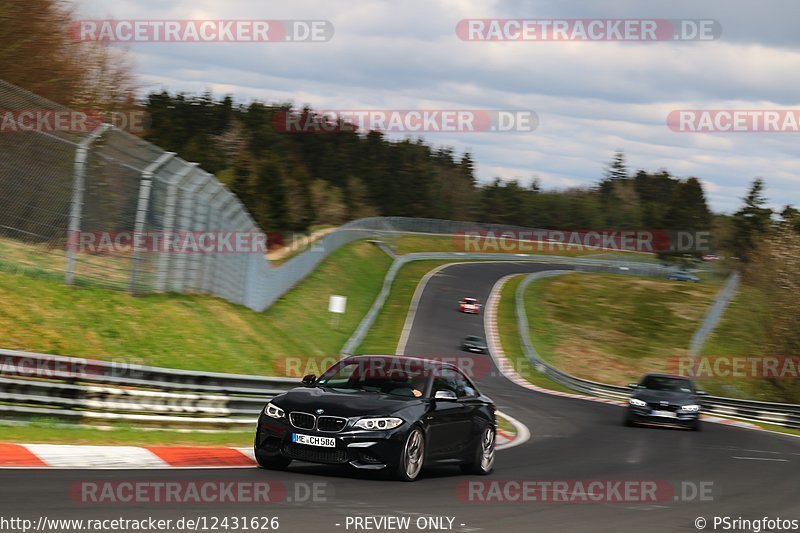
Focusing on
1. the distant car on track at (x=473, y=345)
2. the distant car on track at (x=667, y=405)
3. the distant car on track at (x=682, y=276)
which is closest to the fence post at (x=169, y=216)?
the distant car on track at (x=667, y=405)

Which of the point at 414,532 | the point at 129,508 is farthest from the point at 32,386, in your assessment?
the point at 414,532

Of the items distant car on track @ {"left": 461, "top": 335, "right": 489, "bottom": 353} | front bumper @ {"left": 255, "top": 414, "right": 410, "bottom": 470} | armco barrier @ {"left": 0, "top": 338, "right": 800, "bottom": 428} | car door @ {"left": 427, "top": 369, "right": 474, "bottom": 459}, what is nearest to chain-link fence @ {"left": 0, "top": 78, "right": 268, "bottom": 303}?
armco barrier @ {"left": 0, "top": 338, "right": 800, "bottom": 428}

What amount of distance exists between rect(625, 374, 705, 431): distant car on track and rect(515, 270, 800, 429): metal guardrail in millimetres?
7663

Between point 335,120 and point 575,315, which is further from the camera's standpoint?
point 335,120

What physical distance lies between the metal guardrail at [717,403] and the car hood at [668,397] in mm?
7919

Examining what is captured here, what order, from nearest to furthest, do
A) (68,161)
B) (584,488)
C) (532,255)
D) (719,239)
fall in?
(584,488)
(68,161)
(532,255)
(719,239)

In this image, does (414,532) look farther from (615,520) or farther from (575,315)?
(575,315)

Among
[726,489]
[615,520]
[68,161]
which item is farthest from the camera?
[68,161]

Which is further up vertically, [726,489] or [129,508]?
[129,508]

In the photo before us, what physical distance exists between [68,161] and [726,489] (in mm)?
11169

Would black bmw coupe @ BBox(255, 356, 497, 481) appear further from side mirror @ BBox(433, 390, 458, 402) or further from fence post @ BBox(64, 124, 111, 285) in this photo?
fence post @ BBox(64, 124, 111, 285)

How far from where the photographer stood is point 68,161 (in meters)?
17.4

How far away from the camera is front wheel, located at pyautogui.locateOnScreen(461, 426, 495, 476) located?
40.8 feet

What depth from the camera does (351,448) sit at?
10406 mm
